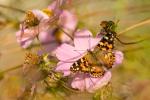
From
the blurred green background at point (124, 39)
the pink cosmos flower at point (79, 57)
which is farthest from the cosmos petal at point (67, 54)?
the blurred green background at point (124, 39)

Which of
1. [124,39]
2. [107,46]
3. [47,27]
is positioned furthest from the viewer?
[124,39]

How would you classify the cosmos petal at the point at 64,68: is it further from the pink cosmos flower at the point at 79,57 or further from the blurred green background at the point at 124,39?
the blurred green background at the point at 124,39

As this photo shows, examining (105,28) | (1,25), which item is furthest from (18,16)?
(105,28)

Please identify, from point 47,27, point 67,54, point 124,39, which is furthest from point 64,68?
point 124,39

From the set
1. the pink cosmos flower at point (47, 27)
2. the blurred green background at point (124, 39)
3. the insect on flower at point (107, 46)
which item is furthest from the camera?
the blurred green background at point (124, 39)

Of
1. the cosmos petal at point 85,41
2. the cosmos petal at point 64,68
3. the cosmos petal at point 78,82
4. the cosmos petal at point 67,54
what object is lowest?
the cosmos petal at point 78,82

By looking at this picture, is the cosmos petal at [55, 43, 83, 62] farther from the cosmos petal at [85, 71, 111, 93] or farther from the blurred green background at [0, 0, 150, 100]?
the blurred green background at [0, 0, 150, 100]

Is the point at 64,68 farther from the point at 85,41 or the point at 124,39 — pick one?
the point at 124,39

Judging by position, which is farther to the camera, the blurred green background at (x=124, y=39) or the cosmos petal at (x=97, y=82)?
the blurred green background at (x=124, y=39)
